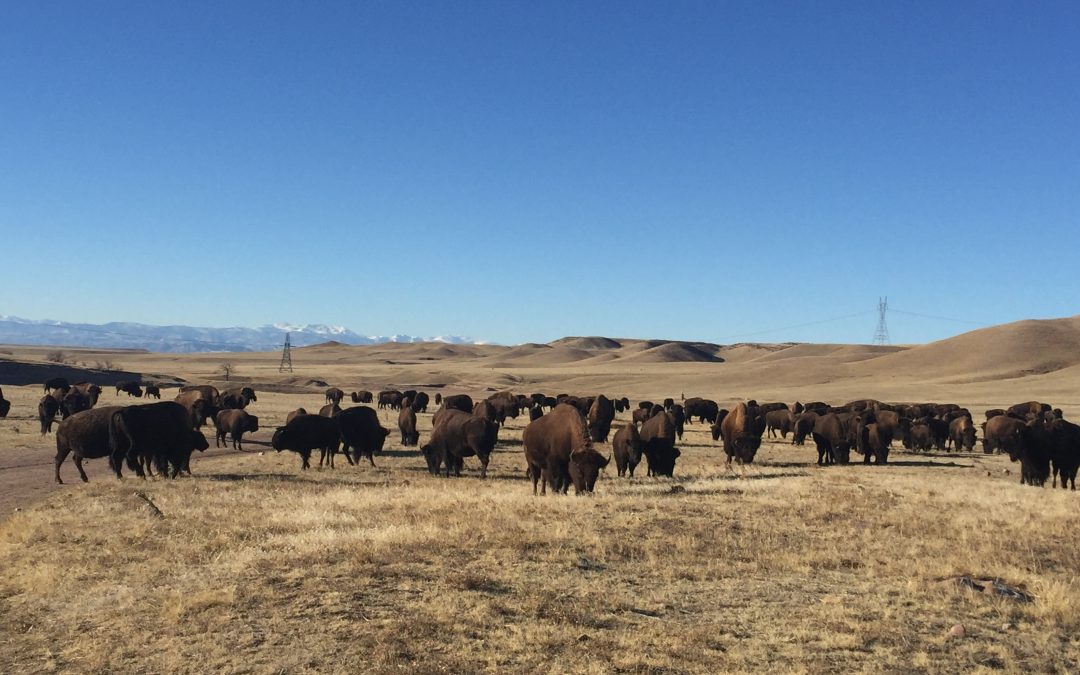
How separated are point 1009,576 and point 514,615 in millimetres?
7091

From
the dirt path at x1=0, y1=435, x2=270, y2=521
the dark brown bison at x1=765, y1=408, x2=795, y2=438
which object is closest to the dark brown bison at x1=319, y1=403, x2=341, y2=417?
the dirt path at x1=0, y1=435, x2=270, y2=521

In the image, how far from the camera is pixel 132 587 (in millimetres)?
10070

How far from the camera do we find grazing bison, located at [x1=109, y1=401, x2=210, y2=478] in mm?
20703

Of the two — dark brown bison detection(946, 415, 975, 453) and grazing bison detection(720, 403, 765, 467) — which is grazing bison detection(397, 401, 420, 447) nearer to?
grazing bison detection(720, 403, 765, 467)

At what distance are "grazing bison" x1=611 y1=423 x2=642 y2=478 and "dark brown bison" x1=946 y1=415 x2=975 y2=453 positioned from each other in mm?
21811

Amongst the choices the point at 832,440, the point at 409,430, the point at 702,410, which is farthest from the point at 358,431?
the point at 702,410

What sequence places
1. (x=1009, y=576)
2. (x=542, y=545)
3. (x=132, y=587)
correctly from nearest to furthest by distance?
(x=132, y=587) → (x=1009, y=576) → (x=542, y=545)

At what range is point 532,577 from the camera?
10391 mm

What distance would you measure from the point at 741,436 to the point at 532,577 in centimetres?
1900

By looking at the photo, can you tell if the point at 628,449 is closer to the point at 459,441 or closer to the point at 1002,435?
the point at 459,441

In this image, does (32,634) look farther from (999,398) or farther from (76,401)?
(999,398)

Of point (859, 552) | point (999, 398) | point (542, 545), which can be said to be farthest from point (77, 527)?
point (999, 398)

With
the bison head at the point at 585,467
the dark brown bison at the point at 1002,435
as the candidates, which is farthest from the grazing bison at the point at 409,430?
the dark brown bison at the point at 1002,435

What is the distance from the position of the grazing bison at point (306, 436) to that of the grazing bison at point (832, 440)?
61.7ft
